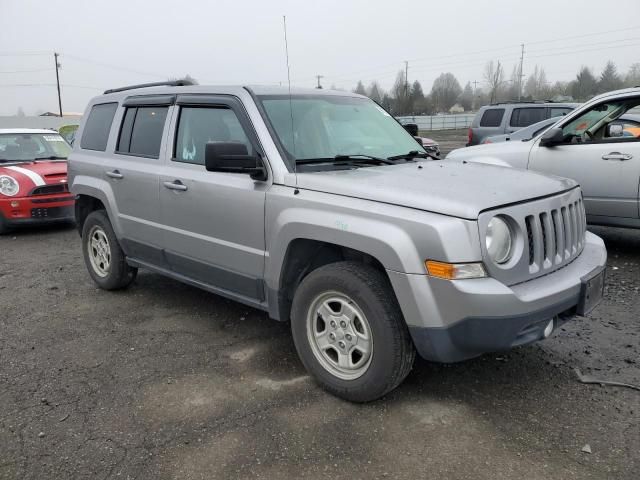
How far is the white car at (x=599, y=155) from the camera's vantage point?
5.77 m

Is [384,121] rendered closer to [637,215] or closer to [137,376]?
[137,376]

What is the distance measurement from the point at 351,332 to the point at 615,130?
4807mm

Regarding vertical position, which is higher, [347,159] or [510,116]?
[510,116]

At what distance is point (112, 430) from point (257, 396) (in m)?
0.84

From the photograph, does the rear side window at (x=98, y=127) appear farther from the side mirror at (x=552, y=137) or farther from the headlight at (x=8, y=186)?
the side mirror at (x=552, y=137)

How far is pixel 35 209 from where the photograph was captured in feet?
27.2

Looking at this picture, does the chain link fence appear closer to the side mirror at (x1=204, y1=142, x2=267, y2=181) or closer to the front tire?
the side mirror at (x1=204, y1=142, x2=267, y2=181)

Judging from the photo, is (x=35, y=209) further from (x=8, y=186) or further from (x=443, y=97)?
(x=443, y=97)

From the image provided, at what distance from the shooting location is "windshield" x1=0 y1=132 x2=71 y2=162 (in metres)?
9.01

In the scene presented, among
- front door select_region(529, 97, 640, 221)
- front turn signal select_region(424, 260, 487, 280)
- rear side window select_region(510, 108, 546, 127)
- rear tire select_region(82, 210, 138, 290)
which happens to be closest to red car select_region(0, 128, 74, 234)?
rear tire select_region(82, 210, 138, 290)

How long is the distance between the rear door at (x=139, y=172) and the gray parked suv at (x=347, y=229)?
2cm

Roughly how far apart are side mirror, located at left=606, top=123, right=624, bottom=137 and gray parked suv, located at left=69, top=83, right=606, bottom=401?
315 cm

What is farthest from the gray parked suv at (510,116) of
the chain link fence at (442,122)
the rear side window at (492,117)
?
the chain link fence at (442,122)

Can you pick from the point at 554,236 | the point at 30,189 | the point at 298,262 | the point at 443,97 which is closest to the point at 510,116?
the point at 30,189
